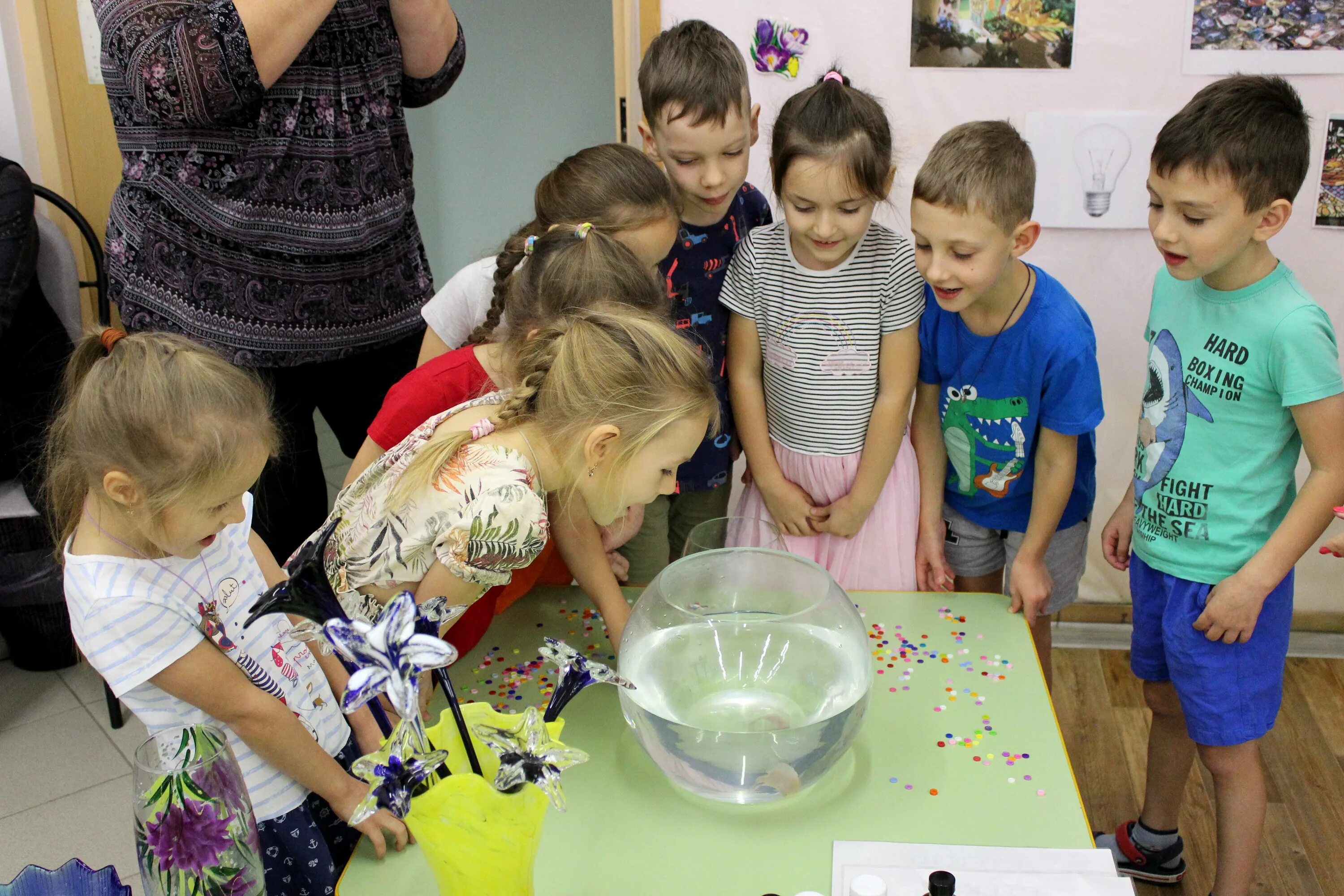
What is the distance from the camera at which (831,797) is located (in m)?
1.00

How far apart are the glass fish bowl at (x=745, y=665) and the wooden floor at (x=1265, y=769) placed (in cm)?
102

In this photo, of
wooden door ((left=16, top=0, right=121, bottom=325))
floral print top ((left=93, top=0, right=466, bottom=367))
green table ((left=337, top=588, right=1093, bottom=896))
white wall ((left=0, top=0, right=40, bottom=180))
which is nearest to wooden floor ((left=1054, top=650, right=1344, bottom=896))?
green table ((left=337, top=588, right=1093, bottom=896))

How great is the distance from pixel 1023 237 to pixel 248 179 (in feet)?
3.42

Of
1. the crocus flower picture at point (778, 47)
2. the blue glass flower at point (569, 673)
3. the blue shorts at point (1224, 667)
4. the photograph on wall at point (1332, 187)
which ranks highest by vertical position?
the crocus flower picture at point (778, 47)

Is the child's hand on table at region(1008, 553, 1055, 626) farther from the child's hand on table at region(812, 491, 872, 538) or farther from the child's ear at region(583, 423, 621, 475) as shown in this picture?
the child's ear at region(583, 423, 621, 475)

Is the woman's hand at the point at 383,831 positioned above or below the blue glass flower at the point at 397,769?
below

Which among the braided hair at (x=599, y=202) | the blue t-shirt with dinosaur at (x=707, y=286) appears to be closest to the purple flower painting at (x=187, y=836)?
the braided hair at (x=599, y=202)

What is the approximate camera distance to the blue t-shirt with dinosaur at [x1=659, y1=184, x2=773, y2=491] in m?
1.66

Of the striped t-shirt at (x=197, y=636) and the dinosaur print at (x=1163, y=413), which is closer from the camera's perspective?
the striped t-shirt at (x=197, y=636)

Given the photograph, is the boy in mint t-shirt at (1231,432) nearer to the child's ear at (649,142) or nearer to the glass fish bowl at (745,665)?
the glass fish bowl at (745,665)

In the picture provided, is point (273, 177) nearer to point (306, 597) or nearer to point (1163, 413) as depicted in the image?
point (306, 597)

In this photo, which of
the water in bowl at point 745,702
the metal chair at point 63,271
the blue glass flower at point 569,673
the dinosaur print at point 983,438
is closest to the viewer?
the blue glass flower at point 569,673

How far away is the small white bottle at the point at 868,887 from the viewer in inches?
33.6

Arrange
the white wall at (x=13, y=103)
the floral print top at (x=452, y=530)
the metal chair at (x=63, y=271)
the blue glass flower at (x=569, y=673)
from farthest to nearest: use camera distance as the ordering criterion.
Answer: the white wall at (x=13, y=103), the metal chair at (x=63, y=271), the floral print top at (x=452, y=530), the blue glass flower at (x=569, y=673)
